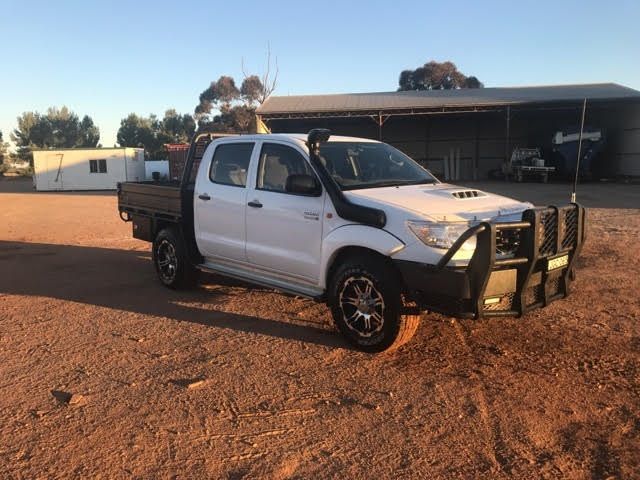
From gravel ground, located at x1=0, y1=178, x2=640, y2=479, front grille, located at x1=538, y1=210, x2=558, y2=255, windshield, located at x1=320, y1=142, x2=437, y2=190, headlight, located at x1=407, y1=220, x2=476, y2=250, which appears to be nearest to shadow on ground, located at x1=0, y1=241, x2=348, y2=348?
gravel ground, located at x1=0, y1=178, x2=640, y2=479

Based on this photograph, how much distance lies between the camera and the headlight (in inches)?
166

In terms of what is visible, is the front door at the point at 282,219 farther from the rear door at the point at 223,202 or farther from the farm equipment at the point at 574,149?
the farm equipment at the point at 574,149

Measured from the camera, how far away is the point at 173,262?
6.95 m

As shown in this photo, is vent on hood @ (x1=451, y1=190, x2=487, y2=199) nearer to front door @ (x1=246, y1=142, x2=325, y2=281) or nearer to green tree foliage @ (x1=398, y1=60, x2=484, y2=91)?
front door @ (x1=246, y1=142, x2=325, y2=281)

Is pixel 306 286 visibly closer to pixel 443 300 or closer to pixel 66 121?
pixel 443 300

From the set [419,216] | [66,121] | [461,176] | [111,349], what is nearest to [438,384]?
[419,216]

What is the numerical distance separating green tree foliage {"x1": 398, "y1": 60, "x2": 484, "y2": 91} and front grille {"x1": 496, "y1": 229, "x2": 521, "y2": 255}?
67332mm

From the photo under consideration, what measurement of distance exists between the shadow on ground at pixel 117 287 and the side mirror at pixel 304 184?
4.61 ft

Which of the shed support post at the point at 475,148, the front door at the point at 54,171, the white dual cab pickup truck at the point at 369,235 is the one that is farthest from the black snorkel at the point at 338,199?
the front door at the point at 54,171

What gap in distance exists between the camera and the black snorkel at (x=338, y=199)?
14.8 feet

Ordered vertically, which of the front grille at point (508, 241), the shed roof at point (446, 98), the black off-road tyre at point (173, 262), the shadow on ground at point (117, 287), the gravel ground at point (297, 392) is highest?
the shed roof at point (446, 98)

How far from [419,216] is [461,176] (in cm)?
3414

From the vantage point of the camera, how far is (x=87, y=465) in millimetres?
3068

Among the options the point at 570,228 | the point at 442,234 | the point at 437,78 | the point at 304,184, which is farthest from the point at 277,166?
the point at 437,78
